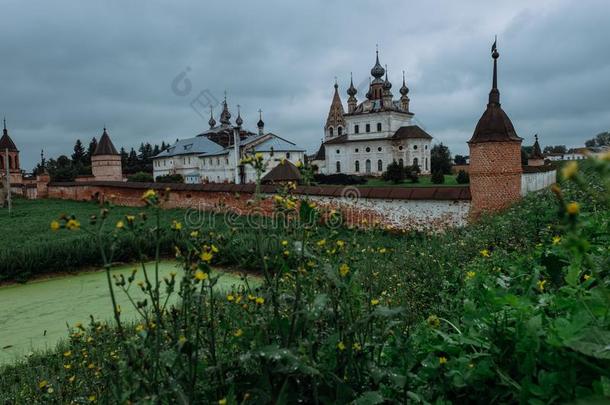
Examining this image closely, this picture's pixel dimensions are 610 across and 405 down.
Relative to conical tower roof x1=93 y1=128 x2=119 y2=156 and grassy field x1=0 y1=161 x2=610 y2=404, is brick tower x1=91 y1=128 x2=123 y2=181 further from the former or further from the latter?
grassy field x1=0 y1=161 x2=610 y2=404

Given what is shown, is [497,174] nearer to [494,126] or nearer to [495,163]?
[495,163]

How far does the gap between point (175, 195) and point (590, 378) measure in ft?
52.2

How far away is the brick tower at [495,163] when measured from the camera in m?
8.51

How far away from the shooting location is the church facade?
4438 cm

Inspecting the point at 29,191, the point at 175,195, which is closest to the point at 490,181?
the point at 175,195

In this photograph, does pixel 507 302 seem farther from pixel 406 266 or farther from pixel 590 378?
pixel 406 266

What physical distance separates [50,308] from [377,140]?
134ft

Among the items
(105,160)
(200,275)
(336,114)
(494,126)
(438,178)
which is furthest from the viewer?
(336,114)

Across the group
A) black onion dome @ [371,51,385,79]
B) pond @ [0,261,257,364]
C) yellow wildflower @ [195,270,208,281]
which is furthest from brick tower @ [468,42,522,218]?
black onion dome @ [371,51,385,79]

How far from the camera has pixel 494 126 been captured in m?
8.54

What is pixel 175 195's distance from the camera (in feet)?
53.3

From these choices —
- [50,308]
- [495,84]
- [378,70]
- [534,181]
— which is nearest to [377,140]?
[378,70]

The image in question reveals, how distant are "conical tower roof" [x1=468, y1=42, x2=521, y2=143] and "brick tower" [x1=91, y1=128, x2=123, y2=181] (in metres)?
37.3

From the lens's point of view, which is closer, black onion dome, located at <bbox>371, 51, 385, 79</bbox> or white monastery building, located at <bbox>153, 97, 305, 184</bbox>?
white monastery building, located at <bbox>153, 97, 305, 184</bbox>
